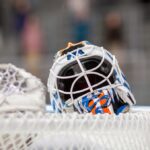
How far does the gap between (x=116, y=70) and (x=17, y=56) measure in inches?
107

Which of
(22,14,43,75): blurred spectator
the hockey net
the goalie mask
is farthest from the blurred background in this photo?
the hockey net

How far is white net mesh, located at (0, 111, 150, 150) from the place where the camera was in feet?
2.28

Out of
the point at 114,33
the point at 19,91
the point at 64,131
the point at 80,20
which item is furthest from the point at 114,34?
the point at 64,131

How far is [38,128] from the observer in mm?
697

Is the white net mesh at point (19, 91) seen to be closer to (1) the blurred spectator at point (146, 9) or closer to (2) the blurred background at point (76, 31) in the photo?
(2) the blurred background at point (76, 31)

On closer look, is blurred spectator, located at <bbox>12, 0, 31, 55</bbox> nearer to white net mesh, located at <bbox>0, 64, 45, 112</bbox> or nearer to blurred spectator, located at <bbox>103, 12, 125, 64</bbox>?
blurred spectator, located at <bbox>103, 12, 125, 64</bbox>

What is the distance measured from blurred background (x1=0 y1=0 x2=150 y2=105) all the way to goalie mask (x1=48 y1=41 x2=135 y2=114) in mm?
2207

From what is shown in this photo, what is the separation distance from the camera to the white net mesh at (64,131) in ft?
2.28

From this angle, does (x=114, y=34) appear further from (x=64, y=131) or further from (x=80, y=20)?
(x=64, y=131)

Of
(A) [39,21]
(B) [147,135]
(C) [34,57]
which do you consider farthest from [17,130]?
(A) [39,21]

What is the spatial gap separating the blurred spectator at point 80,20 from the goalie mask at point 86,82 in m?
2.57

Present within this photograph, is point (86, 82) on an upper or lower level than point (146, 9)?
upper

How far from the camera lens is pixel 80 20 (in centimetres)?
352

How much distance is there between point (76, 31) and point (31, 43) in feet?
0.97
